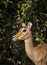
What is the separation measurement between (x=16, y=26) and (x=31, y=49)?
4.76ft

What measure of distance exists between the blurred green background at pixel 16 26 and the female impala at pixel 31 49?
1.28m

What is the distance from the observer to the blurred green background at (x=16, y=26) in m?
8.27

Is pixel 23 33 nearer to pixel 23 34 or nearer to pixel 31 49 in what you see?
pixel 23 34

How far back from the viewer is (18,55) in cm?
847

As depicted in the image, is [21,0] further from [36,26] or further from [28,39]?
[28,39]

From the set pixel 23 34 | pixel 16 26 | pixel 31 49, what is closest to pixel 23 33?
pixel 23 34

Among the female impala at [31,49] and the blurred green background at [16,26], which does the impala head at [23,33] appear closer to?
the female impala at [31,49]

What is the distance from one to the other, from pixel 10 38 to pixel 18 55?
45 cm

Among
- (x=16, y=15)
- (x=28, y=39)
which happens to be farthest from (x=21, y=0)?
(x=28, y=39)

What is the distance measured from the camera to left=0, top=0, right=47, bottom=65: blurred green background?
27.1 ft

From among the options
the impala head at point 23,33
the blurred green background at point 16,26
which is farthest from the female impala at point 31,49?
the blurred green background at point 16,26

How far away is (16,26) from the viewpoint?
27.3ft

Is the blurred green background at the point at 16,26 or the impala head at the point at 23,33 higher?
the impala head at the point at 23,33

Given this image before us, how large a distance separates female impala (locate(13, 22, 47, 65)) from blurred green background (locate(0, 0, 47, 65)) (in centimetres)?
128
